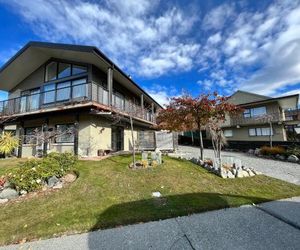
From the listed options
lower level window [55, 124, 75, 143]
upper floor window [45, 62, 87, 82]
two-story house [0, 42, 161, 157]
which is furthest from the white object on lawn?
upper floor window [45, 62, 87, 82]

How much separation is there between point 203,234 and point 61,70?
→ 1569 centimetres

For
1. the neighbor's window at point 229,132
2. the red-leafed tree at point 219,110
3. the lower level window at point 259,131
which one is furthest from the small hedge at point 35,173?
the neighbor's window at point 229,132

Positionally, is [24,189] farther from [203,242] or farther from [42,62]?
[42,62]

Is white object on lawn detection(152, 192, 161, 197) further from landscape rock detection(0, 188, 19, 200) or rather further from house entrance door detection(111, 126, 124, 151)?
house entrance door detection(111, 126, 124, 151)

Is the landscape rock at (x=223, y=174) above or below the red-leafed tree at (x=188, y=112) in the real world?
below

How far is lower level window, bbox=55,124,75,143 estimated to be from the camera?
1214 cm

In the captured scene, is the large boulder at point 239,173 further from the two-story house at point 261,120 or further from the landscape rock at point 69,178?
the two-story house at point 261,120

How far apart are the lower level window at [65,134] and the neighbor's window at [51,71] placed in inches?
193

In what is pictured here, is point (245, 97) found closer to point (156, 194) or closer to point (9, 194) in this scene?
point (156, 194)

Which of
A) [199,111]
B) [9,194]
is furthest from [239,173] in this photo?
[9,194]

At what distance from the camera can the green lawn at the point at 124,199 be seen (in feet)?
13.5

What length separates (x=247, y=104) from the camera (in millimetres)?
25484

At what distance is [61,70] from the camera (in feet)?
48.9

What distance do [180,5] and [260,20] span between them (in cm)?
449
